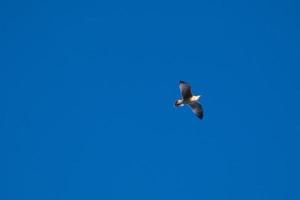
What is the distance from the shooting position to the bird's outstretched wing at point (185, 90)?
44.0 meters

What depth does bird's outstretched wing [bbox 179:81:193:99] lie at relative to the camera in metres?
44.0

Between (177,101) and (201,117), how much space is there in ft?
4.73

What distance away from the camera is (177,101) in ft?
146

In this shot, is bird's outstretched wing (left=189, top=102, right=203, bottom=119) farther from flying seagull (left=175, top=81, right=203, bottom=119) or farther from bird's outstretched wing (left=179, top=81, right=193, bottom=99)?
bird's outstretched wing (left=179, top=81, right=193, bottom=99)

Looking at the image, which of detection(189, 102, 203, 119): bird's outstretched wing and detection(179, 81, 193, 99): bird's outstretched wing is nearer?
detection(179, 81, 193, 99): bird's outstretched wing

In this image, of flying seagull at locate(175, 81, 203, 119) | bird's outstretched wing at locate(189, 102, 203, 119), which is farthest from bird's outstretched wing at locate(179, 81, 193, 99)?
bird's outstretched wing at locate(189, 102, 203, 119)

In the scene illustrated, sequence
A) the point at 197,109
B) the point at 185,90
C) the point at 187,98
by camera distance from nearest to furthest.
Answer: the point at 185,90 → the point at 187,98 → the point at 197,109

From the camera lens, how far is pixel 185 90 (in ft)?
145

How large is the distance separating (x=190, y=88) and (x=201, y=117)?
170cm

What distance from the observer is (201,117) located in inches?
1777

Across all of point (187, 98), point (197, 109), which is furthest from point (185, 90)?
point (197, 109)

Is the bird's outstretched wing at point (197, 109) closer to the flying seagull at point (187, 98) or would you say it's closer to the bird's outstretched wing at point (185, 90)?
the flying seagull at point (187, 98)

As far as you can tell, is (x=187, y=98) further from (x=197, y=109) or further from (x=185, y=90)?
(x=197, y=109)

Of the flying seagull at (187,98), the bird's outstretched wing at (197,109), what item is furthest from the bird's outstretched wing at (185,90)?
the bird's outstretched wing at (197,109)
